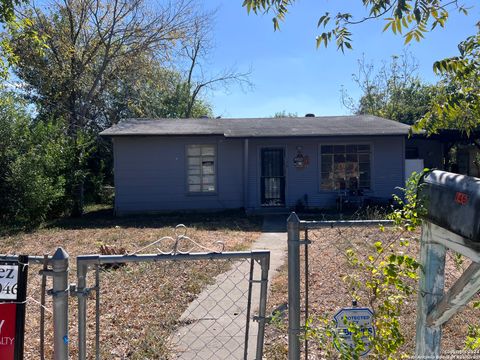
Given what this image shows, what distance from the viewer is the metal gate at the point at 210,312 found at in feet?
9.28

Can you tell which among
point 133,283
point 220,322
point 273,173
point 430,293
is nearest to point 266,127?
point 273,173

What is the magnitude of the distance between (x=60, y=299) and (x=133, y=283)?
4088 mm

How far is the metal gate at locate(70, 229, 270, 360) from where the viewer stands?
2.83 meters

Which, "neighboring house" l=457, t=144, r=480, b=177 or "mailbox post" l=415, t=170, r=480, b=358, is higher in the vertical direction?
"neighboring house" l=457, t=144, r=480, b=177

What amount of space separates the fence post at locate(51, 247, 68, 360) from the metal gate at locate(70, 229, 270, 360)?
13cm

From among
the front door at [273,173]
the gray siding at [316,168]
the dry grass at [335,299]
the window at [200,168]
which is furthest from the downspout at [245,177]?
the dry grass at [335,299]

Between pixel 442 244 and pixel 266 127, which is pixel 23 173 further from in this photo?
pixel 442 244

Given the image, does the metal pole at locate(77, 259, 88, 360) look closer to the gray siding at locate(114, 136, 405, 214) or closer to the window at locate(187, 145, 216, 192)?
the gray siding at locate(114, 136, 405, 214)

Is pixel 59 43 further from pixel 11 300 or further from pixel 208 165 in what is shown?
pixel 11 300

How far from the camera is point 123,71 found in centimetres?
2234

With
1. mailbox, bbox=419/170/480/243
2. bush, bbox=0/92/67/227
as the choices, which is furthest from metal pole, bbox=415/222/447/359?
bush, bbox=0/92/67/227

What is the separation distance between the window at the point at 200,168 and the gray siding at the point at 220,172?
0.74ft

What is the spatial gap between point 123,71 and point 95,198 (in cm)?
670

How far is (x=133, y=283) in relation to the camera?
21.7 feet
